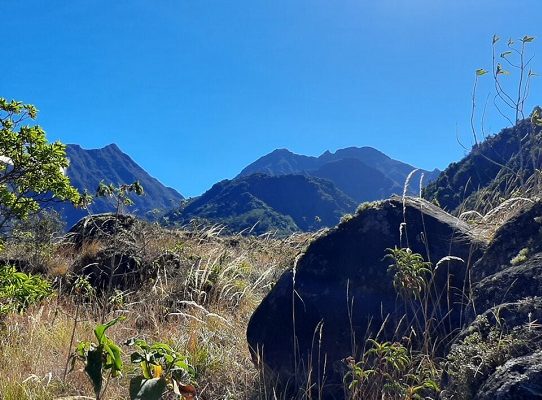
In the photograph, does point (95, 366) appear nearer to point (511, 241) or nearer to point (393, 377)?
point (393, 377)

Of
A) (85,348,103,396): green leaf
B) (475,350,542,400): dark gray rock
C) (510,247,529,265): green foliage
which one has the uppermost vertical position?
(510,247,529,265): green foliage

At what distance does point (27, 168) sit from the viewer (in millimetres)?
3881

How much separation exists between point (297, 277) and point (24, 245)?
6420 millimetres

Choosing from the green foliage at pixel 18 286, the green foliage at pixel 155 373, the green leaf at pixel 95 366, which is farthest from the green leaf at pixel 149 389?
the green foliage at pixel 18 286

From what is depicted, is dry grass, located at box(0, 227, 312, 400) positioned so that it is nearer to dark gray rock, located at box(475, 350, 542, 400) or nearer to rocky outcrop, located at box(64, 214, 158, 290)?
rocky outcrop, located at box(64, 214, 158, 290)

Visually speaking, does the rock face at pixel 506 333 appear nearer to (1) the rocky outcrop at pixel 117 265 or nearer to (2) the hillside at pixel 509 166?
(2) the hillside at pixel 509 166

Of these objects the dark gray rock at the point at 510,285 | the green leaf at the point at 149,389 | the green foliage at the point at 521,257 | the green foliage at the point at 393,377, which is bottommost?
the green foliage at the point at 393,377

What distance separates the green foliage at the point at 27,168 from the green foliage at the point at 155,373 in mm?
2433

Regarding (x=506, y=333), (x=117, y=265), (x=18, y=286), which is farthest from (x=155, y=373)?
(x=117, y=265)

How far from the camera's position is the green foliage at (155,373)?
5.75ft

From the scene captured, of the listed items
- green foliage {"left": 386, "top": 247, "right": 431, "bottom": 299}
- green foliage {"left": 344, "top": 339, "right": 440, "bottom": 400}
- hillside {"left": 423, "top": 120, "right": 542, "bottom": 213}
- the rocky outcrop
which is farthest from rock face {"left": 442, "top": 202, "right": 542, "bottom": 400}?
the rocky outcrop

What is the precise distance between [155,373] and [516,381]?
1.37m

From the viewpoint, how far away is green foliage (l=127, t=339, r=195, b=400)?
69.1 inches

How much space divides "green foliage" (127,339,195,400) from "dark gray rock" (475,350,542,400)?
120 centimetres
